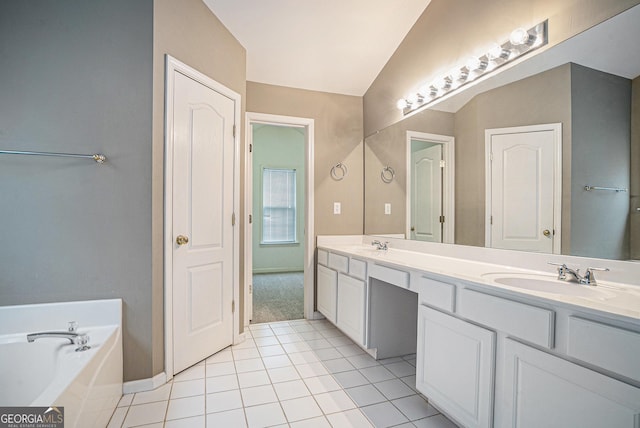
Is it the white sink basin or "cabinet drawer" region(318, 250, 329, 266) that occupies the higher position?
the white sink basin

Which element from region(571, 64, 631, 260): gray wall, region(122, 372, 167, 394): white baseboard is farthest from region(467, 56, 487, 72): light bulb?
region(122, 372, 167, 394): white baseboard

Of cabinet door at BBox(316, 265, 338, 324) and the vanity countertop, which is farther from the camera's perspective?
cabinet door at BBox(316, 265, 338, 324)

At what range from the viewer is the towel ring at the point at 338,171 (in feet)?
10.6

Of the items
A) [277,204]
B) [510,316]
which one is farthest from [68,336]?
[277,204]

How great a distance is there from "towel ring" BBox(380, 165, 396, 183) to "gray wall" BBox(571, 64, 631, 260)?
59.5 inches

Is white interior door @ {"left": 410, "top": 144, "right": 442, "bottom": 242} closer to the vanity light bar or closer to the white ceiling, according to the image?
the vanity light bar

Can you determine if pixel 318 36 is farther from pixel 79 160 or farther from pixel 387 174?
pixel 79 160

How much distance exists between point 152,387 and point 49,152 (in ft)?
4.92

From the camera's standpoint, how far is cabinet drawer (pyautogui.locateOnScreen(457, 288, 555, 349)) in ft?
3.47

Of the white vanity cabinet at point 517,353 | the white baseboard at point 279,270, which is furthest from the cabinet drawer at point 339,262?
the white baseboard at point 279,270

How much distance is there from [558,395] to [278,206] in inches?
207

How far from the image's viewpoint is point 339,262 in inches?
105

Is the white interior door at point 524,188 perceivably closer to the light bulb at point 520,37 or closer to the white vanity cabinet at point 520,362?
the light bulb at point 520,37

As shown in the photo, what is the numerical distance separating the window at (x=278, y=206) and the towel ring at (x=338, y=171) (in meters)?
2.86
